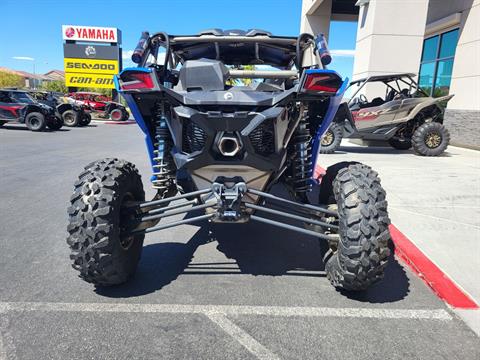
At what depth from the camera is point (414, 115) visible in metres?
10.0

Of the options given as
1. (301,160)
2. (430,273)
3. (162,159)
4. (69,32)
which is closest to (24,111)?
(162,159)

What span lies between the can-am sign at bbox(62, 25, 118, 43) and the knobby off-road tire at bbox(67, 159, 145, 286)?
32454 millimetres

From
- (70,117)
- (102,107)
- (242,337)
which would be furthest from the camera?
(102,107)

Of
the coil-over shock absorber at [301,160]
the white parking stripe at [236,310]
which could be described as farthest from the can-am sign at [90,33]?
the white parking stripe at [236,310]

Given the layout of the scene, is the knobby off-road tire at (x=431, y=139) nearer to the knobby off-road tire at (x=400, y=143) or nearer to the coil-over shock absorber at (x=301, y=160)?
the knobby off-road tire at (x=400, y=143)

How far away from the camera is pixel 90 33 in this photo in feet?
104

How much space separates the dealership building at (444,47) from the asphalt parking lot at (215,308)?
33.7 ft

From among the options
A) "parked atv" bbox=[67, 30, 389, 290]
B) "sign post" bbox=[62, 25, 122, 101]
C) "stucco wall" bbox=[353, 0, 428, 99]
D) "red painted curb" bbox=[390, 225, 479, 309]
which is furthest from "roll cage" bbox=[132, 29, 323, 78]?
"sign post" bbox=[62, 25, 122, 101]

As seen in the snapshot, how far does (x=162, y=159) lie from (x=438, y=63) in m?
15.1

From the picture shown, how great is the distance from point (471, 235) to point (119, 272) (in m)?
3.59

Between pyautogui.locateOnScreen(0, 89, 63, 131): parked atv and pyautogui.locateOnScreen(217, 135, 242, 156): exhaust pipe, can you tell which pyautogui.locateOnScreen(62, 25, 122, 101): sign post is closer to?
pyautogui.locateOnScreen(0, 89, 63, 131): parked atv

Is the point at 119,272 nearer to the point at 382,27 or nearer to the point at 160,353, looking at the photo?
the point at 160,353

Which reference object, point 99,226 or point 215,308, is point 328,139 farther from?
point 99,226

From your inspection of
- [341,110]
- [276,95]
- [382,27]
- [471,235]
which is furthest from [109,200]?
[382,27]
